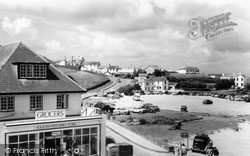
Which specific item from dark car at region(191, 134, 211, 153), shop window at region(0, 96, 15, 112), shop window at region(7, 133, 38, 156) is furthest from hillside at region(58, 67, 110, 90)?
shop window at region(7, 133, 38, 156)

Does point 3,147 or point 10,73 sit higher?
point 10,73

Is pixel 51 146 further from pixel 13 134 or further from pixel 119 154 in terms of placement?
pixel 119 154

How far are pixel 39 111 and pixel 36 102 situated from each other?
325 cm

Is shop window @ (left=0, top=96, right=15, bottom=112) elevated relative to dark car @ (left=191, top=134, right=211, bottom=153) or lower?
elevated

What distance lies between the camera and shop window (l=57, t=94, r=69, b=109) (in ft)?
76.8

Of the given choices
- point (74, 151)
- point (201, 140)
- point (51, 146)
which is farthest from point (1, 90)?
point (201, 140)

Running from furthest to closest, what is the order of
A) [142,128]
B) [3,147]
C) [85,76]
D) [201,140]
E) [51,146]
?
[85,76] → [142,128] → [201,140] → [51,146] → [3,147]

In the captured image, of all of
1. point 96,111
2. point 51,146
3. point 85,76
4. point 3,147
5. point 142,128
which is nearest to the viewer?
point 3,147

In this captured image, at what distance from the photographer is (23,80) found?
2227 centimetres

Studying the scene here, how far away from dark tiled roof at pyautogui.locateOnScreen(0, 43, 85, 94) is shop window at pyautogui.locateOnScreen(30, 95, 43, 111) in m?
0.68

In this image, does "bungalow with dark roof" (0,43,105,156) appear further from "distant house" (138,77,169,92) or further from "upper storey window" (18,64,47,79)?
"distant house" (138,77,169,92)

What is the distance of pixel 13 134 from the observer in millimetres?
17672

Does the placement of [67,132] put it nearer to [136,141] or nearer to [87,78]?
[136,141]

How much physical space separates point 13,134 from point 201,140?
19055mm
